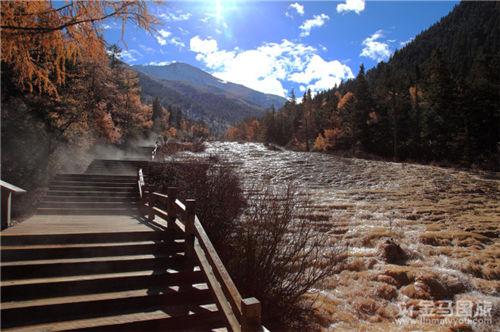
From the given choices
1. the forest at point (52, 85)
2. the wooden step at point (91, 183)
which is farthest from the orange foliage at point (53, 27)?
the wooden step at point (91, 183)

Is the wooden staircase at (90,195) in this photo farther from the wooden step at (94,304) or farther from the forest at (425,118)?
the forest at (425,118)

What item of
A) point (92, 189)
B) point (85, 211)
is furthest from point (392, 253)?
point (92, 189)

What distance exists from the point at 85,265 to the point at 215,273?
2136mm

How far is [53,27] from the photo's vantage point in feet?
14.4

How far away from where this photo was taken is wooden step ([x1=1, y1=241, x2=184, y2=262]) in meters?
5.07

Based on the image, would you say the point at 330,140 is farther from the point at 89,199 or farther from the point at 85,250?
the point at 85,250

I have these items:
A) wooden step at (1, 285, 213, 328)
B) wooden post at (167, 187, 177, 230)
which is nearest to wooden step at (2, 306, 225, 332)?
wooden step at (1, 285, 213, 328)

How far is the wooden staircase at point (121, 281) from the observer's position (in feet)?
13.1

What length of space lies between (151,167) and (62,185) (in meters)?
4.26

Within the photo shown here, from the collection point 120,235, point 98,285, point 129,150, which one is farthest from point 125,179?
point 129,150

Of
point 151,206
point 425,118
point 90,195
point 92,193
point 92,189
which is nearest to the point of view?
point 151,206

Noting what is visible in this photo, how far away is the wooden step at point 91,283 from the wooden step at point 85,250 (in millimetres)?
600

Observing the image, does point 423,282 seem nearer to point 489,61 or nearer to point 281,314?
point 281,314

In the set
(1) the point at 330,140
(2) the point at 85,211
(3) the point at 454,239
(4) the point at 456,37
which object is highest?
(4) the point at 456,37
